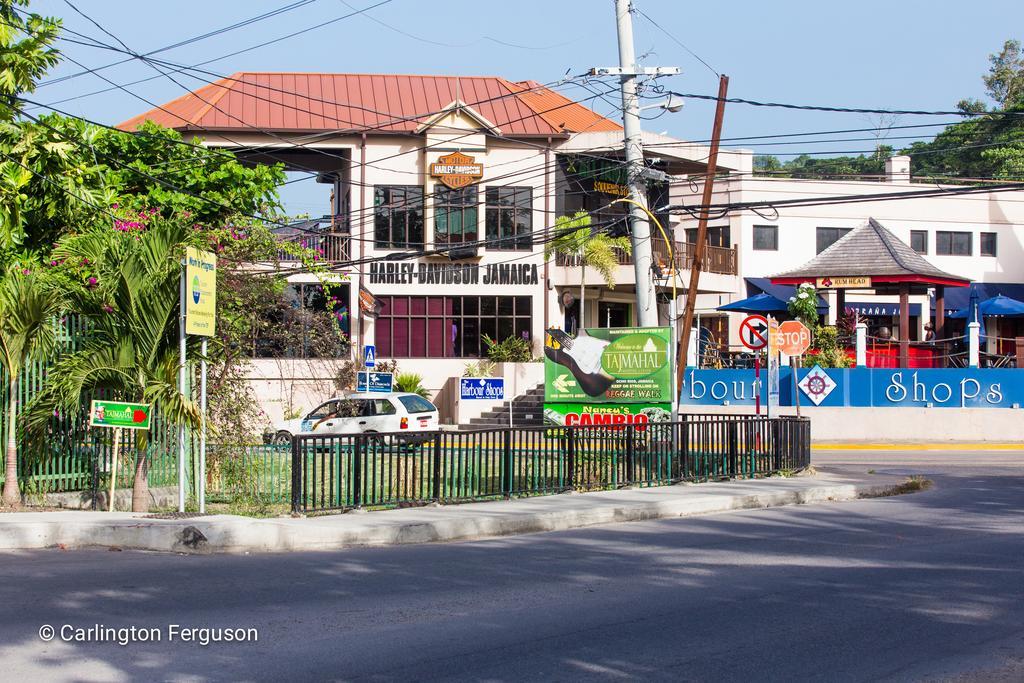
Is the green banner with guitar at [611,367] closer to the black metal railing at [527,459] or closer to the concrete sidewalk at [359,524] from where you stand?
the black metal railing at [527,459]

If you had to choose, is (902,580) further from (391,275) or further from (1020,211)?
(1020,211)

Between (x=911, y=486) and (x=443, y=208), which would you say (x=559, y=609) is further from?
(x=443, y=208)

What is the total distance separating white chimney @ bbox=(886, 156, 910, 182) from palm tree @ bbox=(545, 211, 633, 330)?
21.8 m

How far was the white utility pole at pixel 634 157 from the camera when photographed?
22.0 m

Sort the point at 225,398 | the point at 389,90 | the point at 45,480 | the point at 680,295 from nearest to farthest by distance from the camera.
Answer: the point at 45,480 < the point at 225,398 < the point at 389,90 < the point at 680,295

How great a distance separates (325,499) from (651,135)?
1127 inches

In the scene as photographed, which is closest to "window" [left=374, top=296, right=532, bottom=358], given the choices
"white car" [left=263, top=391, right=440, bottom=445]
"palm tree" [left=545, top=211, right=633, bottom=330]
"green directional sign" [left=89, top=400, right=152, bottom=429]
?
"palm tree" [left=545, top=211, right=633, bottom=330]

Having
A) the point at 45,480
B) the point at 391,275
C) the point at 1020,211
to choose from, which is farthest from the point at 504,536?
the point at 1020,211

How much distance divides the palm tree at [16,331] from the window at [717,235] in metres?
37.9

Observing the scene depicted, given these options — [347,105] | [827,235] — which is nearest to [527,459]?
[347,105]

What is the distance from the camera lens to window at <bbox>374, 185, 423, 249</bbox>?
39.6m

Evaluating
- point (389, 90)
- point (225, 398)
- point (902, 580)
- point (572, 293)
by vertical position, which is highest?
point (389, 90)

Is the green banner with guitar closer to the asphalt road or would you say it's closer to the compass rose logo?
the asphalt road

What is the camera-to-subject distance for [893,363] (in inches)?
1538
